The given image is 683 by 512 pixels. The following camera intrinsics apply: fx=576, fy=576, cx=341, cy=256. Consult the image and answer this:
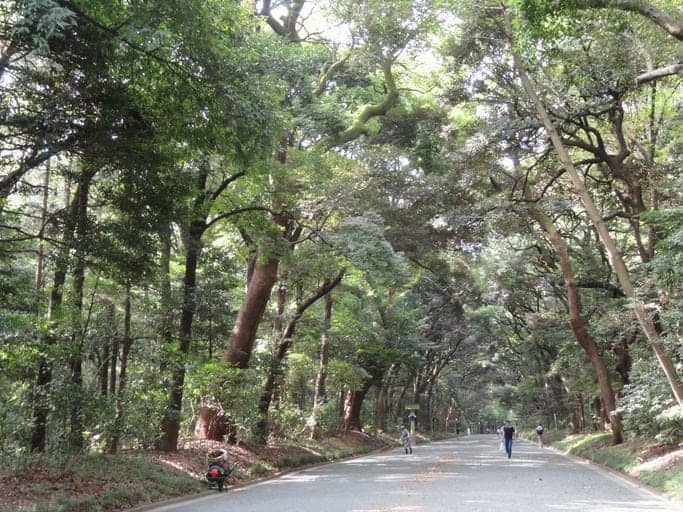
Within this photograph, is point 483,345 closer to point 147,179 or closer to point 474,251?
point 474,251

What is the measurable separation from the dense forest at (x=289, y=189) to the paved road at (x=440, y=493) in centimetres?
196

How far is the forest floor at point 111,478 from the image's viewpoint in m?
8.12

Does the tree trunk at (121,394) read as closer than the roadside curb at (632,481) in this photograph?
No

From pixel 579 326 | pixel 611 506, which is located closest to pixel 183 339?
pixel 611 506

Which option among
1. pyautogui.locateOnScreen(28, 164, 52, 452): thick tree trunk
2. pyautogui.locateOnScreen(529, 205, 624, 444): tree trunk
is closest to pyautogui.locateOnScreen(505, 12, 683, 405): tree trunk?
pyautogui.locateOnScreen(529, 205, 624, 444): tree trunk

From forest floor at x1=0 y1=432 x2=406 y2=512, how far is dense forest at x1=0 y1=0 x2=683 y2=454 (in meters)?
0.50

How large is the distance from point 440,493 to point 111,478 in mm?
5753

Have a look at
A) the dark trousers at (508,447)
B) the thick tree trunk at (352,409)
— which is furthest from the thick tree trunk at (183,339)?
the thick tree trunk at (352,409)

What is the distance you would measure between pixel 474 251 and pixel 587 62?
9.48m

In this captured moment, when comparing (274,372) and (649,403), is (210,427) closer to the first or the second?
(274,372)

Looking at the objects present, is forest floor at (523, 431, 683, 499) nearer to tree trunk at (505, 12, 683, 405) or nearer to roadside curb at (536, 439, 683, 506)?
roadside curb at (536, 439, 683, 506)

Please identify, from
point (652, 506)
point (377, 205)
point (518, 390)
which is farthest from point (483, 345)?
point (652, 506)

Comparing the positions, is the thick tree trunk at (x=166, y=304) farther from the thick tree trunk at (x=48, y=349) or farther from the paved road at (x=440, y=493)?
the paved road at (x=440, y=493)

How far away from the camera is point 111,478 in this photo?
32.1 feet
